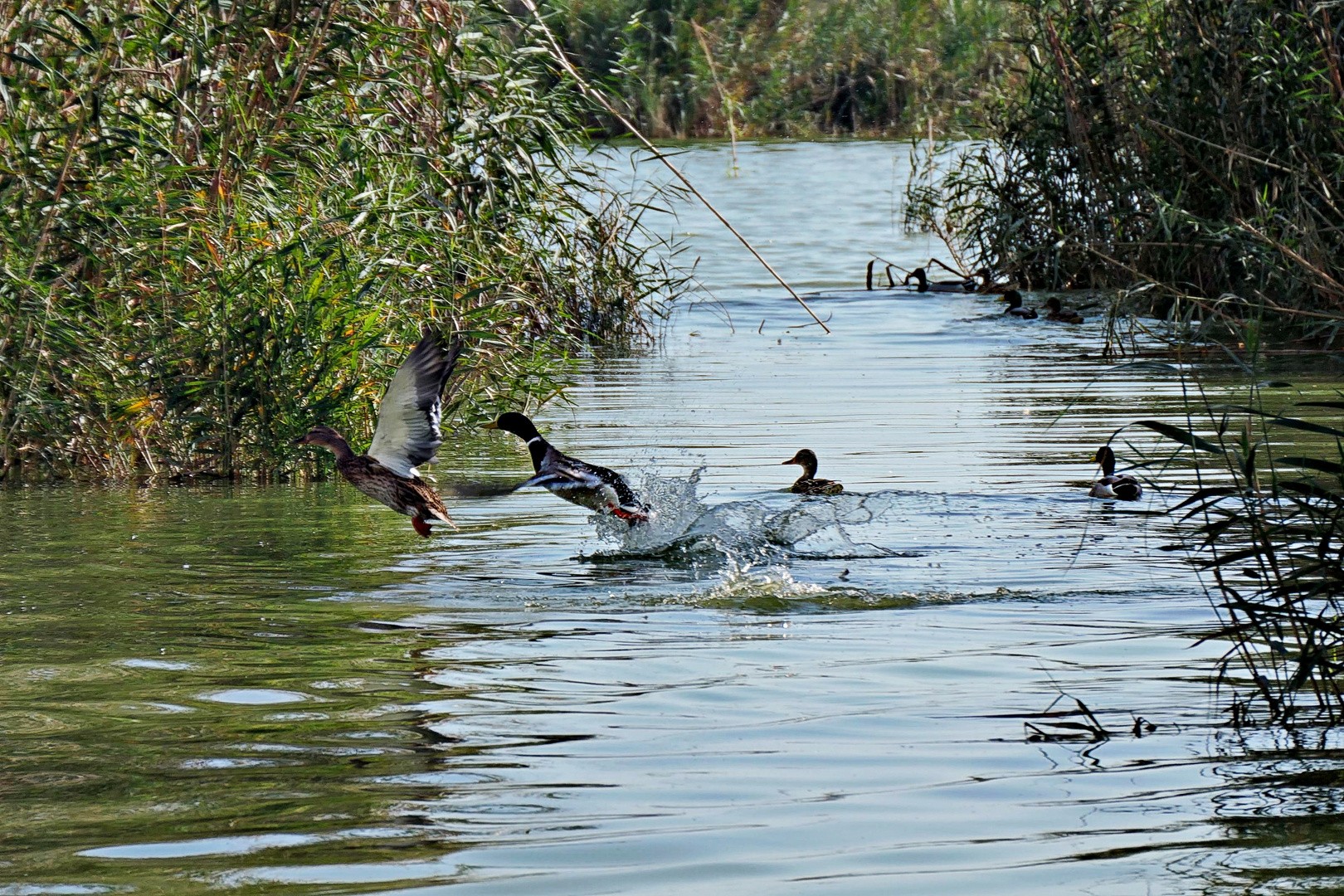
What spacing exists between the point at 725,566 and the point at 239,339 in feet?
9.93

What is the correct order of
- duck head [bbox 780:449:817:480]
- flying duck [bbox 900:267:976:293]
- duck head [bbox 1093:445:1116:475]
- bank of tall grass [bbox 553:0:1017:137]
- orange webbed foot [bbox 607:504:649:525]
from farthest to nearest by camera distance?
1. bank of tall grass [bbox 553:0:1017:137]
2. flying duck [bbox 900:267:976:293]
3. duck head [bbox 780:449:817:480]
4. duck head [bbox 1093:445:1116:475]
5. orange webbed foot [bbox 607:504:649:525]

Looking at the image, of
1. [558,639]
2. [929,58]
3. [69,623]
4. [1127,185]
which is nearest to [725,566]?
[558,639]

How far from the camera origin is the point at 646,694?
5.41 meters

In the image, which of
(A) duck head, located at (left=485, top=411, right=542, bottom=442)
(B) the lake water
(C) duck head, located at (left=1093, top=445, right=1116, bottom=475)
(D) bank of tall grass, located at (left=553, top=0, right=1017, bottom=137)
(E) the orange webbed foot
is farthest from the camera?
(D) bank of tall grass, located at (left=553, top=0, right=1017, bottom=137)

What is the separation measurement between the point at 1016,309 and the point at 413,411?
1217cm

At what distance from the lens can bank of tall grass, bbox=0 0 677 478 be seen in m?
8.98

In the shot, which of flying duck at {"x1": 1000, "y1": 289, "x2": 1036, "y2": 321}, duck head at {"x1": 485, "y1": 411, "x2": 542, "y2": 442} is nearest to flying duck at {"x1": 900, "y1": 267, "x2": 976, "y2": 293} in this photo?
flying duck at {"x1": 1000, "y1": 289, "x2": 1036, "y2": 321}

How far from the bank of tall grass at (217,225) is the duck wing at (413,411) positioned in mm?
1913

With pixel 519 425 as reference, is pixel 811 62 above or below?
above

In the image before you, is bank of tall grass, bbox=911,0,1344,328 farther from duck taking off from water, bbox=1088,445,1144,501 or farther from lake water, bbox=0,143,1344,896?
lake water, bbox=0,143,1344,896

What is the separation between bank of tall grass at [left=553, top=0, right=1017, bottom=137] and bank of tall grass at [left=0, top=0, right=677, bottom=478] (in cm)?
2745

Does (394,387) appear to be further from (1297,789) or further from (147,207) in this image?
(1297,789)

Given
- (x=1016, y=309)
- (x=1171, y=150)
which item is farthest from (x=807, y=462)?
(x=1016, y=309)

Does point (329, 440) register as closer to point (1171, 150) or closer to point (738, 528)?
point (738, 528)
